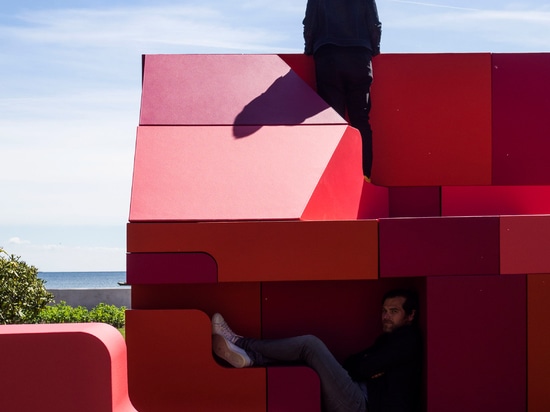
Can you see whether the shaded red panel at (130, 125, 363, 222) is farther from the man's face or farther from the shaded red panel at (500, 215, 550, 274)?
the shaded red panel at (500, 215, 550, 274)

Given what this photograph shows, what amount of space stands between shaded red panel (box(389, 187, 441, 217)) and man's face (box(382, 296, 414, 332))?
1903mm

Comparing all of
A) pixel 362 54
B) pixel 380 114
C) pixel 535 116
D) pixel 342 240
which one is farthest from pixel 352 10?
pixel 342 240

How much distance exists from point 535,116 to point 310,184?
108 inches

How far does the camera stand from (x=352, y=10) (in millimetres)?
6535

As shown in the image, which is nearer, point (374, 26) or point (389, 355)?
point (389, 355)

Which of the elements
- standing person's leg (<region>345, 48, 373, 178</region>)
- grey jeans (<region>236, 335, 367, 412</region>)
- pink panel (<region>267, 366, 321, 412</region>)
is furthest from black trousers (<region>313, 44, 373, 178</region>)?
pink panel (<region>267, 366, 321, 412</region>)

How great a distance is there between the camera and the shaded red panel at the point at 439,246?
15.6 ft

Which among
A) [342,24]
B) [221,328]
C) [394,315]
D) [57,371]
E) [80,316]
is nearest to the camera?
[57,371]

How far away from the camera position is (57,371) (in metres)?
3.03

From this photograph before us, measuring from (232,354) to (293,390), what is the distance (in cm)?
40

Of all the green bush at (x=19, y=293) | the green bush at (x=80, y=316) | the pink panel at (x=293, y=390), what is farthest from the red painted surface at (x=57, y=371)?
the green bush at (x=80, y=316)

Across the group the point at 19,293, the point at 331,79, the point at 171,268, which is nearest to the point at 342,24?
the point at 331,79

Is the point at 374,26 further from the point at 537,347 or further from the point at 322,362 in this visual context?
the point at 322,362

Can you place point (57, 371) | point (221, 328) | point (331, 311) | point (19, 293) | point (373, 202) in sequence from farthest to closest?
point (19, 293) → point (373, 202) → point (331, 311) → point (221, 328) → point (57, 371)
